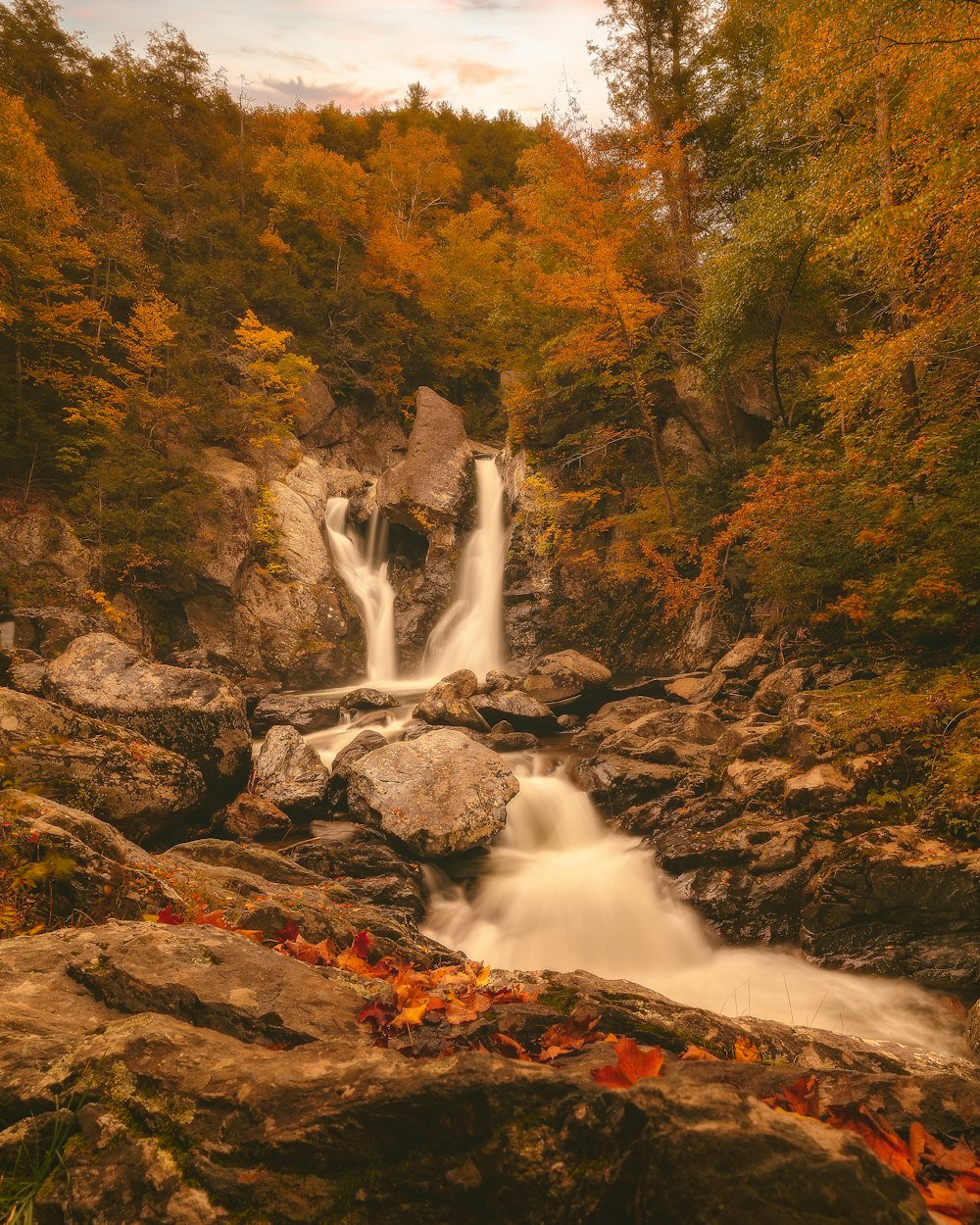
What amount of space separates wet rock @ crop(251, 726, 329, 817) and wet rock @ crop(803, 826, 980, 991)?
20.5ft

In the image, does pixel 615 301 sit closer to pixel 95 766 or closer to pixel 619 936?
pixel 619 936

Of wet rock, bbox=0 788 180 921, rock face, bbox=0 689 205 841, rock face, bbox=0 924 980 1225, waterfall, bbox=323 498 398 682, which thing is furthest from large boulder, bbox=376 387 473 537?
rock face, bbox=0 924 980 1225

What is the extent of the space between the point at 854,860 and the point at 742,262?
11273 mm

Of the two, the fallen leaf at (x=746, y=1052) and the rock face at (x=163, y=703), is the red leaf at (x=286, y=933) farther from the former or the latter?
the rock face at (x=163, y=703)

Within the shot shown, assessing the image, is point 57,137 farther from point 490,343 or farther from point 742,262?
point 742,262

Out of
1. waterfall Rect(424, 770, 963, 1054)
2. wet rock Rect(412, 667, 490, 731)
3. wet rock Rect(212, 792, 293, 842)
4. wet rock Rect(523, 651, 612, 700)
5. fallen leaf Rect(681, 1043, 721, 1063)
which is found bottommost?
waterfall Rect(424, 770, 963, 1054)

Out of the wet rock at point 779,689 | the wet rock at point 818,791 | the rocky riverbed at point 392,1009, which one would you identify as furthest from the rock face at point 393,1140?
the wet rock at point 779,689

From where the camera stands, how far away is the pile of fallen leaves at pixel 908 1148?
1.68 meters

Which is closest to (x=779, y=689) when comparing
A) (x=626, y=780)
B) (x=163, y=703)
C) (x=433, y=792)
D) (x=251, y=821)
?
(x=626, y=780)

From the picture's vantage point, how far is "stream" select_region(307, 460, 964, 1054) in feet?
15.9

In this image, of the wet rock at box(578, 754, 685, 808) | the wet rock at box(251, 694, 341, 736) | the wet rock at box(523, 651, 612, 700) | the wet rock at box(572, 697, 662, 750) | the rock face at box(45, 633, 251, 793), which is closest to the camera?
the rock face at box(45, 633, 251, 793)

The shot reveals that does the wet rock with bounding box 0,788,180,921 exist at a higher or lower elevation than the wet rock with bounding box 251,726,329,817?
higher

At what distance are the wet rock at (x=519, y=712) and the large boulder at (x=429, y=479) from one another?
330 inches

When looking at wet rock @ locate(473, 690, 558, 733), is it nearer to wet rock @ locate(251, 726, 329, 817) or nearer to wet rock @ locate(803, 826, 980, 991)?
wet rock @ locate(251, 726, 329, 817)
